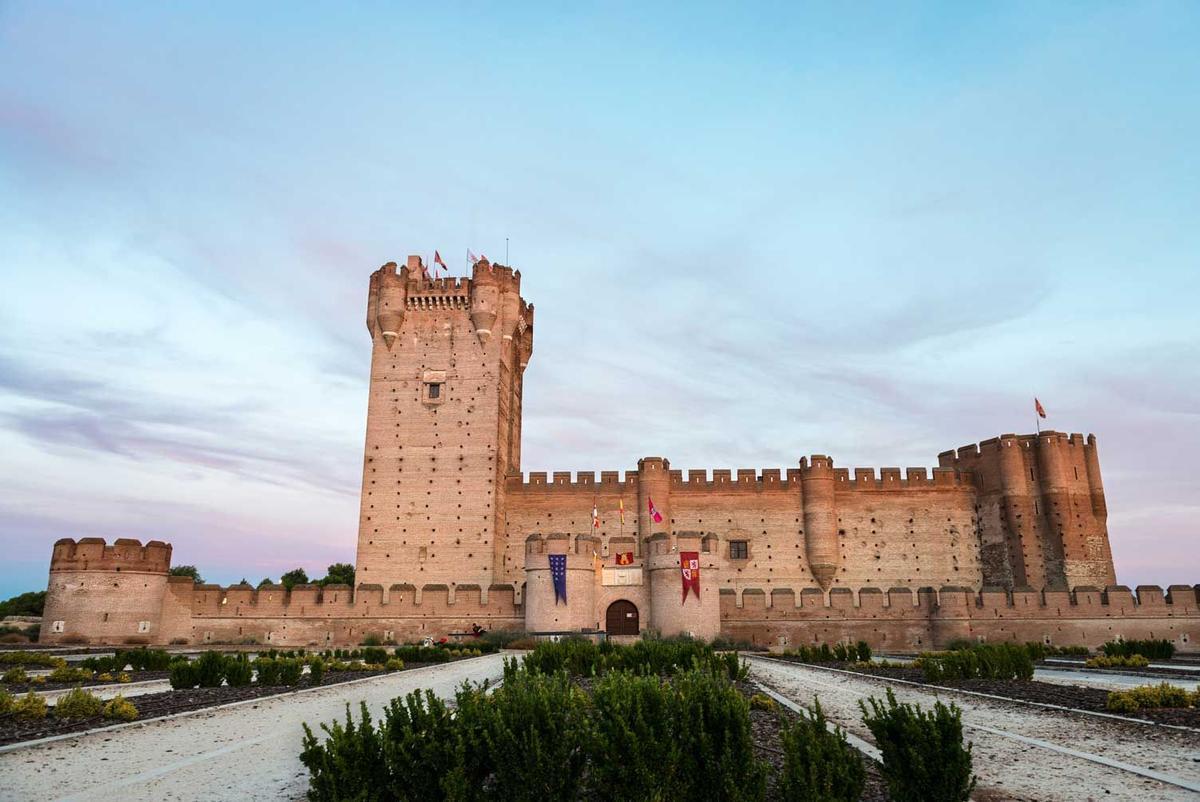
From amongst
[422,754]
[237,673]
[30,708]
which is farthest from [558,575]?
[422,754]

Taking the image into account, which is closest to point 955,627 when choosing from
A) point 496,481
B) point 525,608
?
point 525,608

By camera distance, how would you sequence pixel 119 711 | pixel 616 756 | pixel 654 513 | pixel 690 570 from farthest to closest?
pixel 654 513, pixel 690 570, pixel 119 711, pixel 616 756

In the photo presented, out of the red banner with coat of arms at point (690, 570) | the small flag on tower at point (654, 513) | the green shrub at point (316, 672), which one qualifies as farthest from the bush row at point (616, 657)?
the small flag on tower at point (654, 513)

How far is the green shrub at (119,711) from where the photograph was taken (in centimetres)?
844

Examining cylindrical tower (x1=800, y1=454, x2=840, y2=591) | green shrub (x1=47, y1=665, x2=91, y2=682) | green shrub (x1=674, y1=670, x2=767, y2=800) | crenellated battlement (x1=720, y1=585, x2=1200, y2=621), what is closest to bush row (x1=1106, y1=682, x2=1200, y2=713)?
green shrub (x1=674, y1=670, x2=767, y2=800)

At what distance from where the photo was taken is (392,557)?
3428cm

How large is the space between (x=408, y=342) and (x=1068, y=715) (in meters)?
32.7

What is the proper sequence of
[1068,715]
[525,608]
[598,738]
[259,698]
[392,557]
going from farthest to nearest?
[392,557] < [525,608] < [259,698] < [1068,715] < [598,738]

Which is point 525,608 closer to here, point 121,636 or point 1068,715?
point 121,636

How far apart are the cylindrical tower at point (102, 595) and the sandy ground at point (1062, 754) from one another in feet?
92.9

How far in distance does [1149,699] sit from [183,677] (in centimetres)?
1361

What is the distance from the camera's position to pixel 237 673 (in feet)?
41.9

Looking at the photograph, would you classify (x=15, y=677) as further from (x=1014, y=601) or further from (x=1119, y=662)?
(x=1014, y=601)

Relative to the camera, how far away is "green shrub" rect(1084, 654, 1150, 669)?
16438 mm
